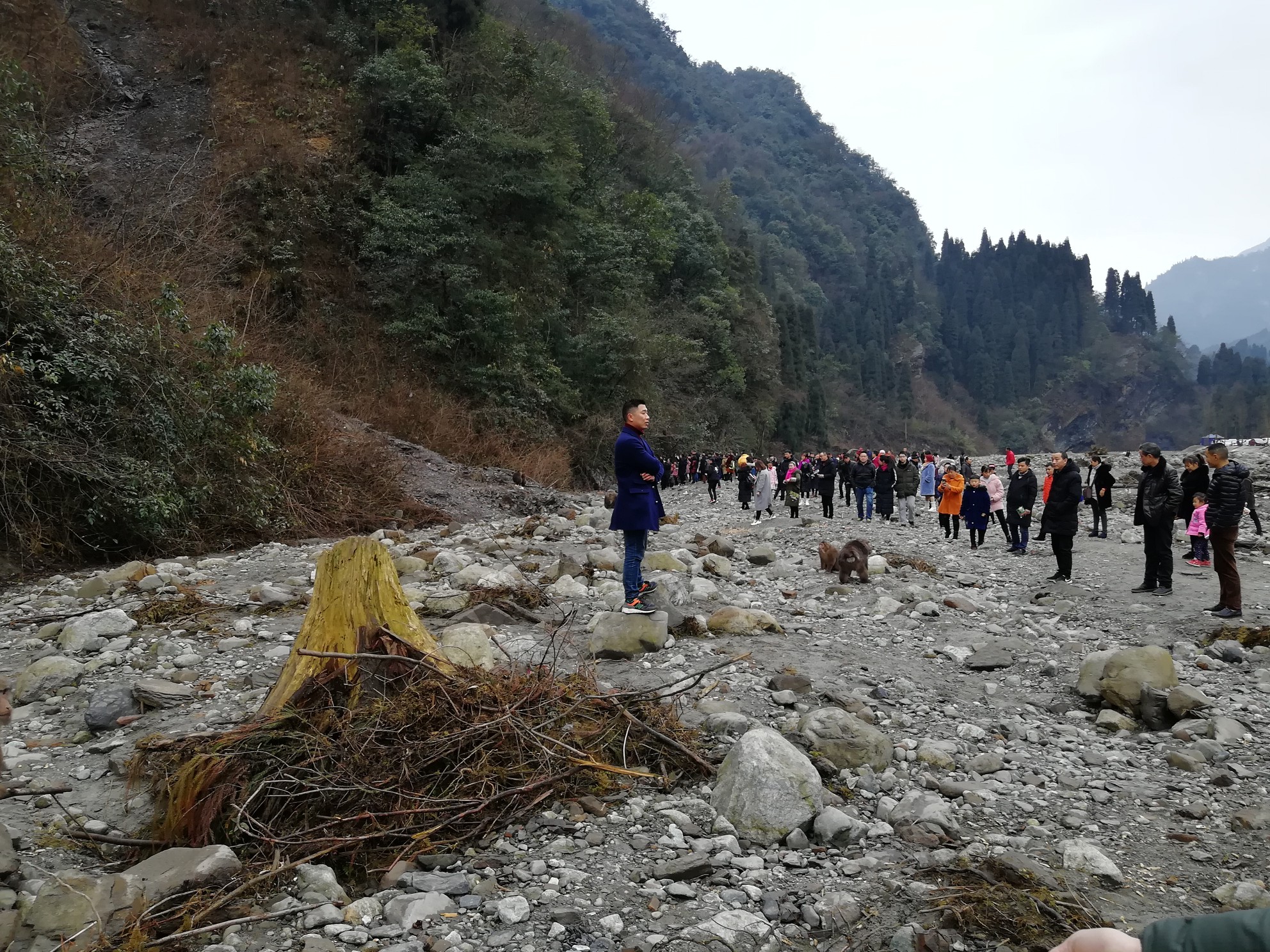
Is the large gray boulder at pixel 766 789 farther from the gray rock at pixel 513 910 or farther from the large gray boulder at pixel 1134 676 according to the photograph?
the large gray boulder at pixel 1134 676

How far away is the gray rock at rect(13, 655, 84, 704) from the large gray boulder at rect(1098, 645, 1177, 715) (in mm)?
6442

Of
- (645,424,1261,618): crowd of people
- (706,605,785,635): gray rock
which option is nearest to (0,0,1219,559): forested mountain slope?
(645,424,1261,618): crowd of people

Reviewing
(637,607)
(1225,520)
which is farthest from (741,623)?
(1225,520)

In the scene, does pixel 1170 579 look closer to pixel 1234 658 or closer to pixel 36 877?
pixel 1234 658

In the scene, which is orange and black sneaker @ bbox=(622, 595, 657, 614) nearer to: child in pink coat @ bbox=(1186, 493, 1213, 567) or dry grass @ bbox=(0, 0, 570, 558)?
child in pink coat @ bbox=(1186, 493, 1213, 567)

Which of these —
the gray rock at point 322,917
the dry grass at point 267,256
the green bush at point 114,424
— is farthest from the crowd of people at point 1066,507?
the dry grass at point 267,256

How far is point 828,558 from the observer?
30.7 ft

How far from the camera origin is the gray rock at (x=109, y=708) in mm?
4121

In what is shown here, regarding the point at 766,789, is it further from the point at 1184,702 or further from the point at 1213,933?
the point at 1184,702

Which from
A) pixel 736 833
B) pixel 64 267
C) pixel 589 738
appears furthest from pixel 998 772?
pixel 64 267

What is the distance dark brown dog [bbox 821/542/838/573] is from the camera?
30.4 ft

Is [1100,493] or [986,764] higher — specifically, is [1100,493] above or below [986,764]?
above

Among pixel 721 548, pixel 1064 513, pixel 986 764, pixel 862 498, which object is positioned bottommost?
pixel 986 764

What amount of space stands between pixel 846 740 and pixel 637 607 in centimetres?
223
